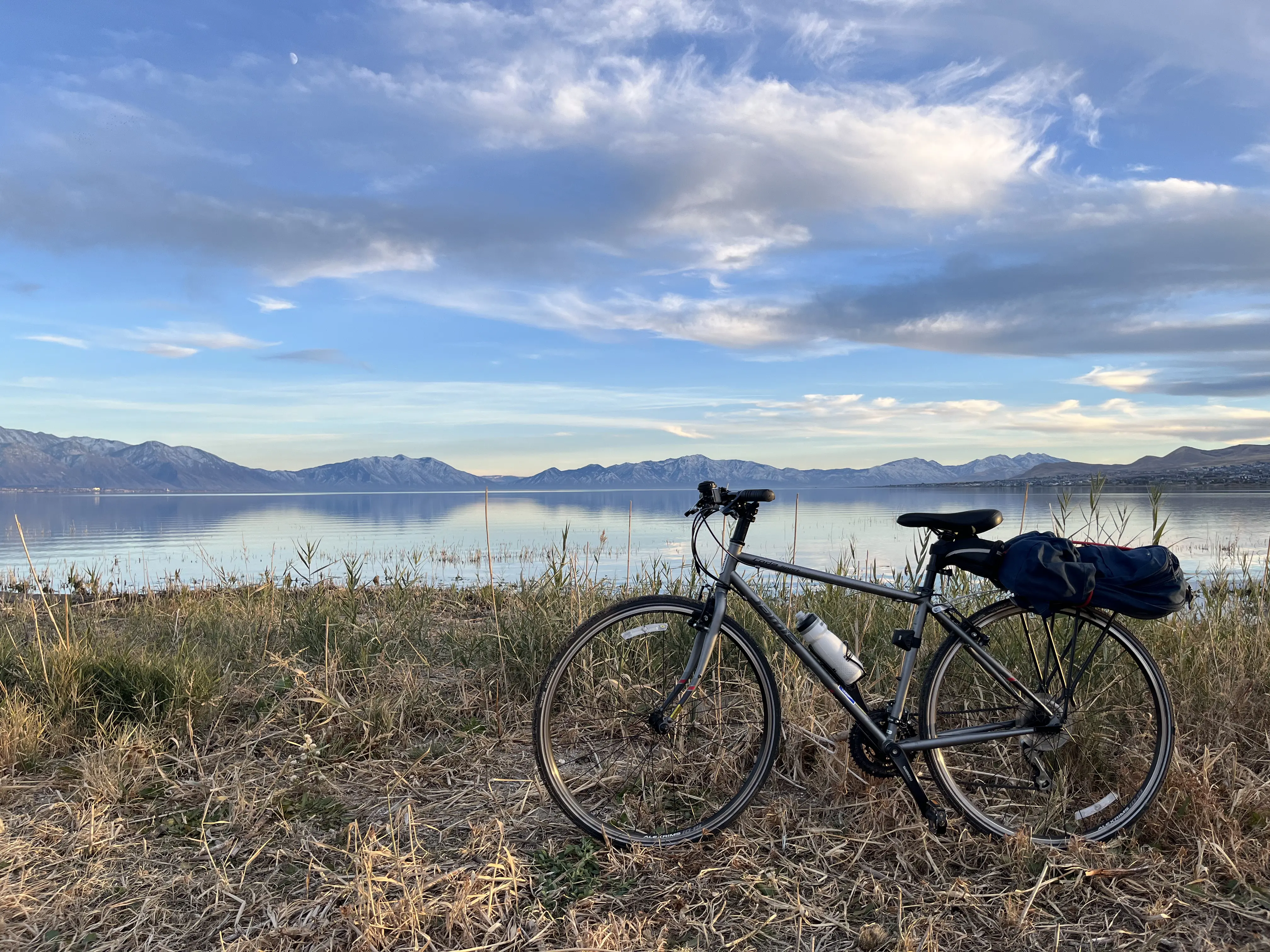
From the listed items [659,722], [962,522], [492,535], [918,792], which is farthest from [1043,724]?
[492,535]

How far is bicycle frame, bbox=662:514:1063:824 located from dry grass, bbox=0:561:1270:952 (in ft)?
1.12

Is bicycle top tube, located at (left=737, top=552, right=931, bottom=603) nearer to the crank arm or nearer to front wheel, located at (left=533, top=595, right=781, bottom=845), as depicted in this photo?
front wheel, located at (left=533, top=595, right=781, bottom=845)

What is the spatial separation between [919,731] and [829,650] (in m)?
0.55

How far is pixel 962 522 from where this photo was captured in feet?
10.6

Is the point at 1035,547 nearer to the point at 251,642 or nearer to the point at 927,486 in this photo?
the point at 251,642

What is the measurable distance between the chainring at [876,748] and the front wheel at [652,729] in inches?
13.9

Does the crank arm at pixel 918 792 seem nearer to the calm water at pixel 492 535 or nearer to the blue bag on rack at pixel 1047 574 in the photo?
the blue bag on rack at pixel 1047 574

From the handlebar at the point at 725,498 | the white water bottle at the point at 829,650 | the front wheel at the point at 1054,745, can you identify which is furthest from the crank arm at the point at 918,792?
the handlebar at the point at 725,498

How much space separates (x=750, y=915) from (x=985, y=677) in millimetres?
1790

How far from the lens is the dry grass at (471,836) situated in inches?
104

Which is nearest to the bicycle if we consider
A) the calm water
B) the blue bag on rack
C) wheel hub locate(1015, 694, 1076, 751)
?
wheel hub locate(1015, 694, 1076, 751)

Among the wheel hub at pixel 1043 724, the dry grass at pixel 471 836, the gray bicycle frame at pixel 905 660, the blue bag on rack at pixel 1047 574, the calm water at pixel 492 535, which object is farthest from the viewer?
the calm water at pixel 492 535

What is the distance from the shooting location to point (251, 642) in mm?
5449

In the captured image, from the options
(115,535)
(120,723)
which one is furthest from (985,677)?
(115,535)
